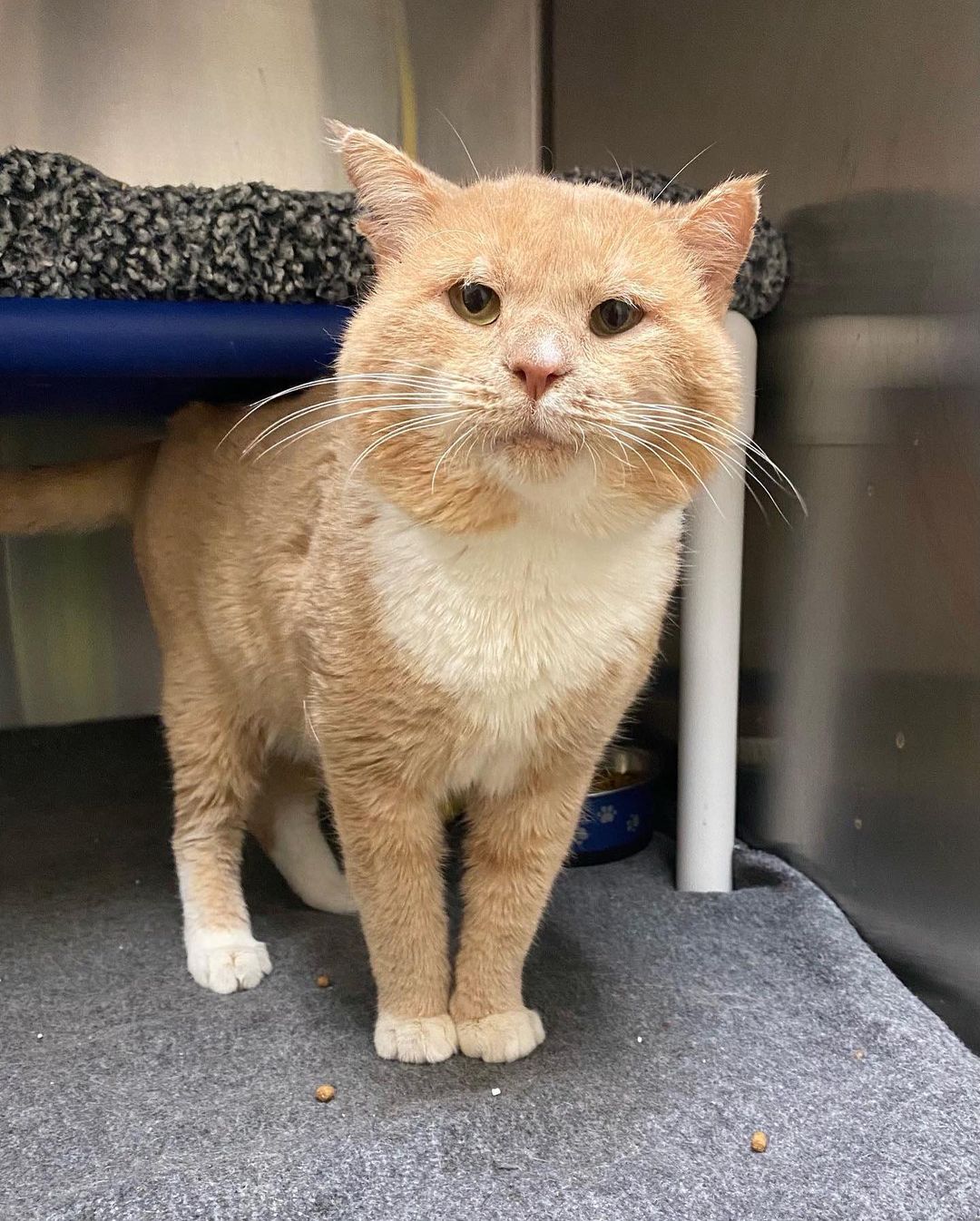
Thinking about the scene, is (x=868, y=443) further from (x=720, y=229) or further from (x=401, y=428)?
(x=401, y=428)

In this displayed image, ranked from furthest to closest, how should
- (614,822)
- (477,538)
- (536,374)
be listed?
(614,822) < (477,538) < (536,374)

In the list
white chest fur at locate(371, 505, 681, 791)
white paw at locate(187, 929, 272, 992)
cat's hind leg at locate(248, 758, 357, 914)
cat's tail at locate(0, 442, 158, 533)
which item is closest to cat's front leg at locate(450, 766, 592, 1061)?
white chest fur at locate(371, 505, 681, 791)

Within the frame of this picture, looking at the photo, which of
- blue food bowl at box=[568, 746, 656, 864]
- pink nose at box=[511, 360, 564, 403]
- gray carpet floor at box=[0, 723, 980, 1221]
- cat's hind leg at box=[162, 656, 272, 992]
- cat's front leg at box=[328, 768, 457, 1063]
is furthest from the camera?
blue food bowl at box=[568, 746, 656, 864]

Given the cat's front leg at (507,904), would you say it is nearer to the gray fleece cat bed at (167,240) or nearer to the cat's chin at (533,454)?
the cat's chin at (533,454)

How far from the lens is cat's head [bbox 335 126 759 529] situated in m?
0.77

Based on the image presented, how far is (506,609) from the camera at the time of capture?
88 centimetres

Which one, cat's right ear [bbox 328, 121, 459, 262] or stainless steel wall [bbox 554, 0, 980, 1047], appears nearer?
cat's right ear [bbox 328, 121, 459, 262]

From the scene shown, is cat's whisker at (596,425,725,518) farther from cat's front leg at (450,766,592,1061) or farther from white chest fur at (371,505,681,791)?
cat's front leg at (450,766,592,1061)

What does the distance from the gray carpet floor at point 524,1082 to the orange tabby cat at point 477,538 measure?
0.08m

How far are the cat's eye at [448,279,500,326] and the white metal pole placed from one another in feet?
1.62

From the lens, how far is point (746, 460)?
1.38 m

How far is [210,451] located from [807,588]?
0.82 metres

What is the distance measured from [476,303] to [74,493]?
802 mm

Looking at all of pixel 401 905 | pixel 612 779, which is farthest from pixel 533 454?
pixel 612 779
